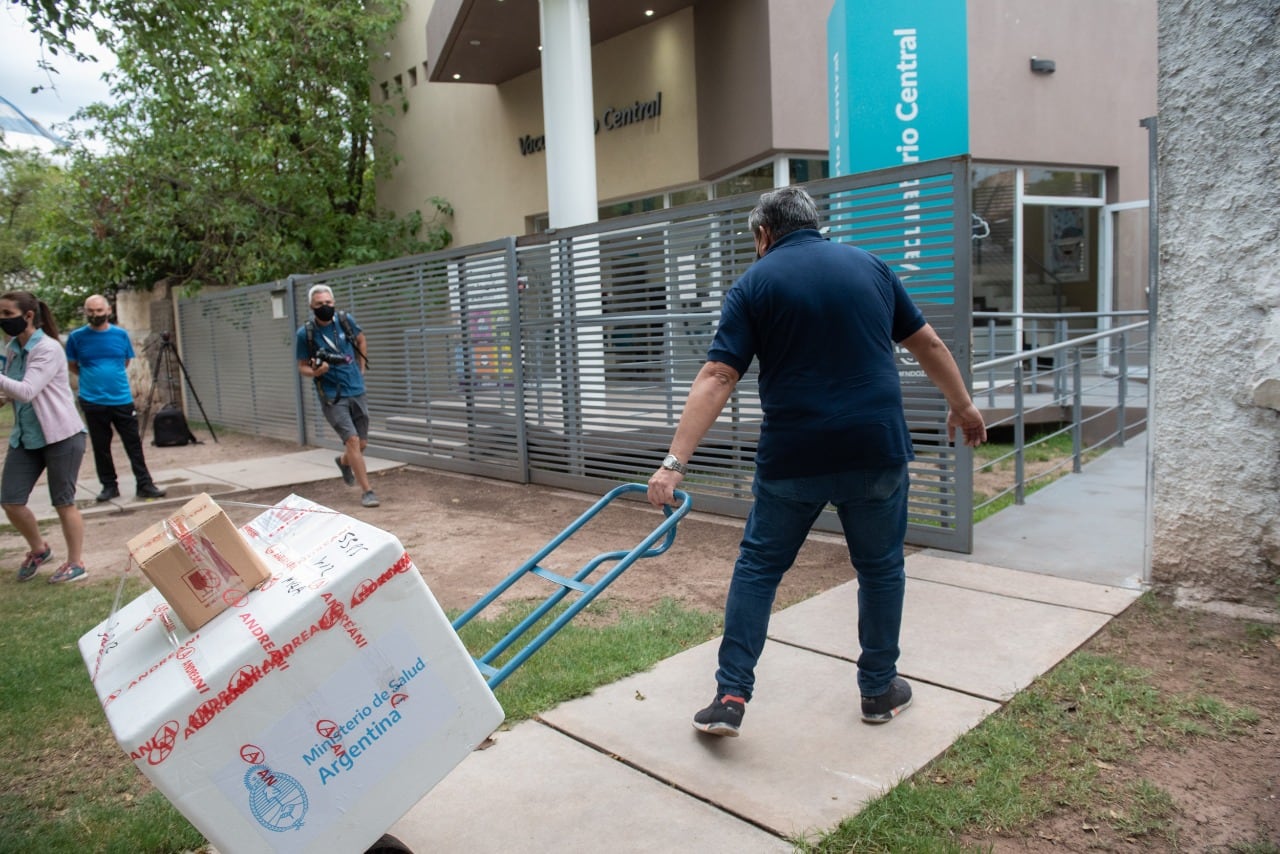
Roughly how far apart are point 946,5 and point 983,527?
4499 mm

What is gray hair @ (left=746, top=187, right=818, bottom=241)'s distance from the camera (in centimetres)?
331

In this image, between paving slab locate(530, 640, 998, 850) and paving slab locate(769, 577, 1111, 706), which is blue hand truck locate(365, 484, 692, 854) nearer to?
paving slab locate(530, 640, 998, 850)

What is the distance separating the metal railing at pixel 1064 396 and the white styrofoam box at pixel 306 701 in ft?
15.6

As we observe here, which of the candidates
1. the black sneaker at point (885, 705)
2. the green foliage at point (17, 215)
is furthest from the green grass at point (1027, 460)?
the green foliage at point (17, 215)

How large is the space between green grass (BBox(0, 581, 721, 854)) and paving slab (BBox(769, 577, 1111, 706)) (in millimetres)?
566

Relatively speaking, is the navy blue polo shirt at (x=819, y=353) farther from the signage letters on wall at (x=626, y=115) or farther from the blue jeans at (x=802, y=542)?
the signage letters on wall at (x=626, y=115)

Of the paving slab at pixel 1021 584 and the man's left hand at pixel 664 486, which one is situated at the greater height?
the man's left hand at pixel 664 486

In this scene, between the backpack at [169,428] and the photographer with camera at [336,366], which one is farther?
the backpack at [169,428]

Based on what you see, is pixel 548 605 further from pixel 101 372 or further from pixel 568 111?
pixel 568 111

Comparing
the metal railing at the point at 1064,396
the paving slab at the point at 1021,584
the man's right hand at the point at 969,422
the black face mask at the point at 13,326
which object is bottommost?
the paving slab at the point at 1021,584

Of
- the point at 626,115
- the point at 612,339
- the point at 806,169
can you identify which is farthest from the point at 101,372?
the point at 626,115

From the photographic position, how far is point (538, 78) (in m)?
15.6

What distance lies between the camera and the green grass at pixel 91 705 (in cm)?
305

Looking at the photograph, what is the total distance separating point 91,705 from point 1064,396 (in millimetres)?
9049
